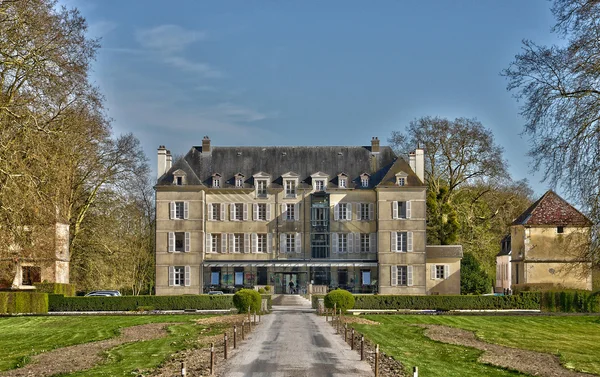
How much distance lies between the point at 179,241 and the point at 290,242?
26.3 feet

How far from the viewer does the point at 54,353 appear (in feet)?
80.8

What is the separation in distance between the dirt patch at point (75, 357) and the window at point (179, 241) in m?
30.5

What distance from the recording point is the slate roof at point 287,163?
64.8 metres

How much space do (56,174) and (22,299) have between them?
18685mm

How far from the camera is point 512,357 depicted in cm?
2359

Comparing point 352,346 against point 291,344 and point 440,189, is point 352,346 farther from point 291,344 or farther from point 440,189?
point 440,189

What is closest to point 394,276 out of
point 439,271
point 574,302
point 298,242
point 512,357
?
point 439,271

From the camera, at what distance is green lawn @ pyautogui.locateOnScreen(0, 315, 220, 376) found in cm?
2188

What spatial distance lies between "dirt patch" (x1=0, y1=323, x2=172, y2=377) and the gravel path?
3.61 metres

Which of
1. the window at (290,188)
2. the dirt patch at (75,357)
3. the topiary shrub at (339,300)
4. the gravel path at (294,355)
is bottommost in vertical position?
the dirt patch at (75,357)

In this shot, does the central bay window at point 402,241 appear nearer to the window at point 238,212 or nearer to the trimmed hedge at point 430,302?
the window at point 238,212

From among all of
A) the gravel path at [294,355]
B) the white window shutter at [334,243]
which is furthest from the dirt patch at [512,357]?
the white window shutter at [334,243]

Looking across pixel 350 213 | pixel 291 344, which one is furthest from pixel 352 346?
pixel 350 213

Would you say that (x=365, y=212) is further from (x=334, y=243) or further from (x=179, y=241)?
(x=179, y=241)
